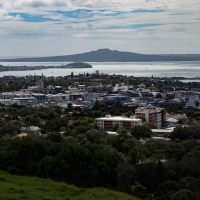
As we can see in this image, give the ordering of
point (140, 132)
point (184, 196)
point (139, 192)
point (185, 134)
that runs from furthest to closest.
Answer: point (140, 132) < point (185, 134) < point (139, 192) < point (184, 196)

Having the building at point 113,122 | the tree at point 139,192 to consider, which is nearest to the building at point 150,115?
the building at point 113,122

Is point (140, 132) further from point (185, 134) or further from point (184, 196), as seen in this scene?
point (184, 196)

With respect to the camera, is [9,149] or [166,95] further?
[166,95]

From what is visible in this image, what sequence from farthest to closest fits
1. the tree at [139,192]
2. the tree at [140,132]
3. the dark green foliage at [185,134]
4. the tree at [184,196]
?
the tree at [140,132] → the dark green foliage at [185,134] → the tree at [139,192] → the tree at [184,196]

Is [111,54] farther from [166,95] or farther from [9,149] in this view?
[9,149]

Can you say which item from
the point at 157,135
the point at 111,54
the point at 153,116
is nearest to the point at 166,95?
the point at 153,116

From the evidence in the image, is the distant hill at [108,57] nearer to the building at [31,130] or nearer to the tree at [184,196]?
the building at [31,130]

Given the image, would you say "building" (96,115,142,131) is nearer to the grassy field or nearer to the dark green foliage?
the dark green foliage

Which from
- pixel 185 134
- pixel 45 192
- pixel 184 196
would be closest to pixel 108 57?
pixel 185 134

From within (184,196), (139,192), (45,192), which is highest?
(45,192)
